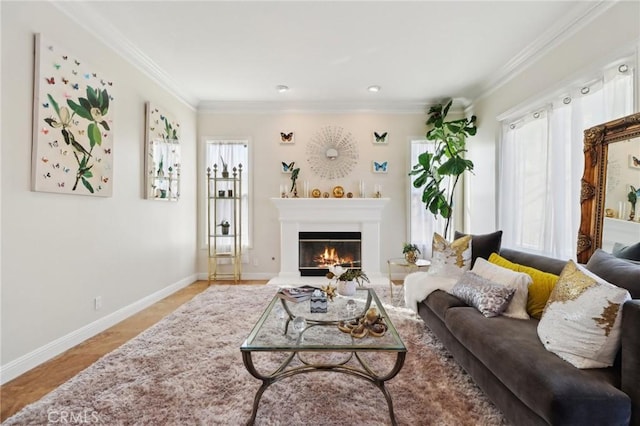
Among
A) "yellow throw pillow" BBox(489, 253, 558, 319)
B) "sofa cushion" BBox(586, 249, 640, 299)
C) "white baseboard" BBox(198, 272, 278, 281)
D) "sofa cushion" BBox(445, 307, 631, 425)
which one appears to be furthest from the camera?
"white baseboard" BBox(198, 272, 278, 281)

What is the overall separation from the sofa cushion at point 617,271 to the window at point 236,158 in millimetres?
4360

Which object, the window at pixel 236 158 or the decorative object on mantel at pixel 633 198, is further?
the window at pixel 236 158

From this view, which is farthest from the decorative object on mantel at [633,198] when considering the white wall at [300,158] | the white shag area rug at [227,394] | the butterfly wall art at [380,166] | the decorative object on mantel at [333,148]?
A: the decorative object on mantel at [333,148]

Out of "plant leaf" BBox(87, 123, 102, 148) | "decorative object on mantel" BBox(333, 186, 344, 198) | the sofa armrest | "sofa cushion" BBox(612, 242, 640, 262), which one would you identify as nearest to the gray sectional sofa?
the sofa armrest

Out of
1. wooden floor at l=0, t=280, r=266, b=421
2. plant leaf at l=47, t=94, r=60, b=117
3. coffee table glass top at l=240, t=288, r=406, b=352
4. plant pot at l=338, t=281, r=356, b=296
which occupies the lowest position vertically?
wooden floor at l=0, t=280, r=266, b=421

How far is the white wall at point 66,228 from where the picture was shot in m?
2.13

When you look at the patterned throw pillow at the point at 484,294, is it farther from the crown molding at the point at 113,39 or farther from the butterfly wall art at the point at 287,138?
the crown molding at the point at 113,39

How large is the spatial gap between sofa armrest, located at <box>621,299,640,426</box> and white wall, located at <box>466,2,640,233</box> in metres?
1.92

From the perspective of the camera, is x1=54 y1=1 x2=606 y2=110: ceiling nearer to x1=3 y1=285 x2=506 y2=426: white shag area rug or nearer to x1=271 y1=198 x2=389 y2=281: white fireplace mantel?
x1=271 y1=198 x2=389 y2=281: white fireplace mantel

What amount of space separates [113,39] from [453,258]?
396 centimetres

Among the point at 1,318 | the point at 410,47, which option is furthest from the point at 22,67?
the point at 410,47

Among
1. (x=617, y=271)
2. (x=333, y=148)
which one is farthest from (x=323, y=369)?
(x=333, y=148)

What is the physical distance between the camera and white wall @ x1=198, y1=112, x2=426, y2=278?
5137mm

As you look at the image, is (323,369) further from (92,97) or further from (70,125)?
(92,97)
